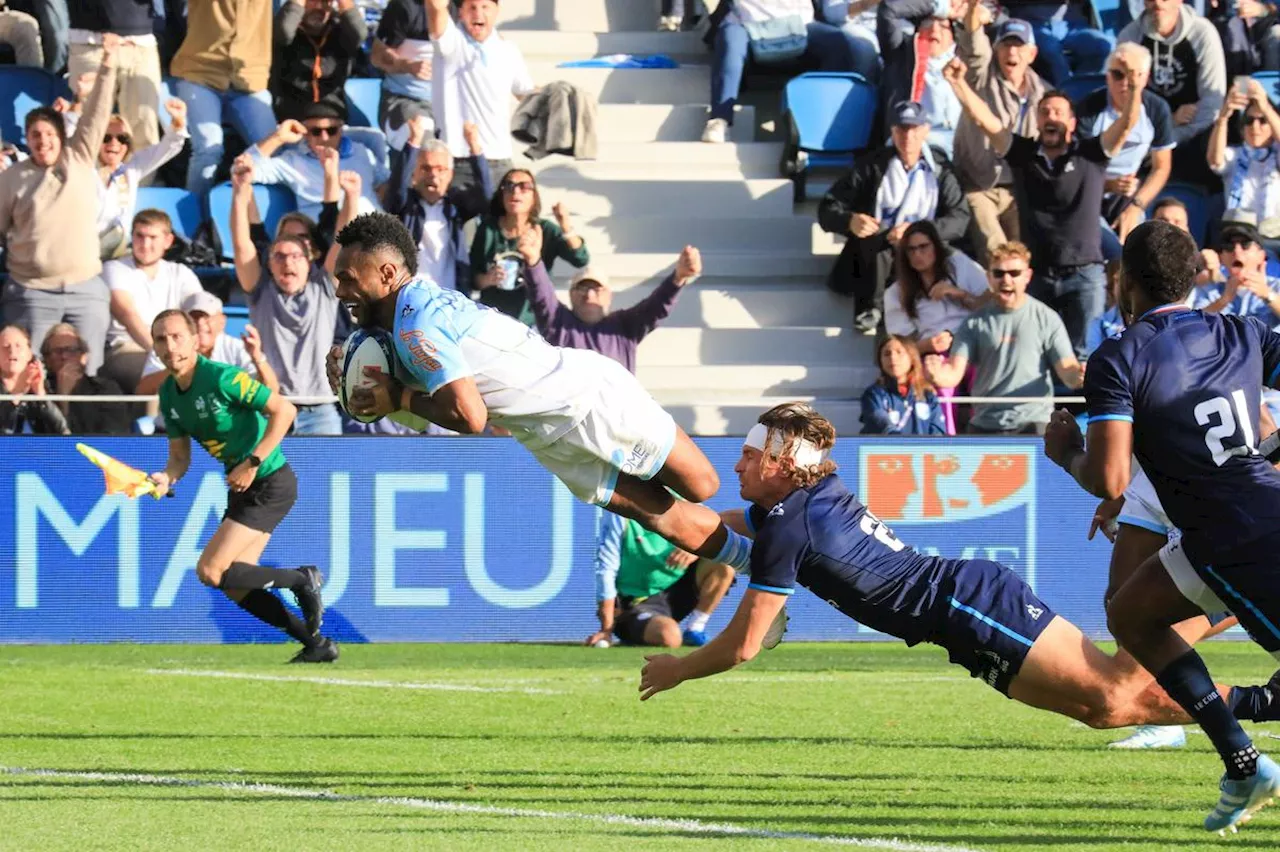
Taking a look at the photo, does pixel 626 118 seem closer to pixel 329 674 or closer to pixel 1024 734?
pixel 329 674

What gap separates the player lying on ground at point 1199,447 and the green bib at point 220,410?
6713 mm

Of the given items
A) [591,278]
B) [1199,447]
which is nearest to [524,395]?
[1199,447]

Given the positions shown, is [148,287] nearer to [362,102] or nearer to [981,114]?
[362,102]

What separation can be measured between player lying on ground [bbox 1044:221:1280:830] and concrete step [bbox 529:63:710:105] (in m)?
13.5

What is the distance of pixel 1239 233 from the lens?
15.9 meters

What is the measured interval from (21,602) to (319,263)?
142 inches

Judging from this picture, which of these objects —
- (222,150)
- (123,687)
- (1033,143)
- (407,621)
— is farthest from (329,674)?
(1033,143)

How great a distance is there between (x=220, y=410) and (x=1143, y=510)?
19.2ft

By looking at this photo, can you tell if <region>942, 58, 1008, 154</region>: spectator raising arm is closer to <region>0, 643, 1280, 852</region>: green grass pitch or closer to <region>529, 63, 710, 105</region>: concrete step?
<region>529, 63, 710, 105</region>: concrete step

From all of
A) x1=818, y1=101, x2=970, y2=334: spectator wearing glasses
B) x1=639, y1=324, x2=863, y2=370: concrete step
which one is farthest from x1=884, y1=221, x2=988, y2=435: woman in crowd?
x1=639, y1=324, x2=863, y2=370: concrete step

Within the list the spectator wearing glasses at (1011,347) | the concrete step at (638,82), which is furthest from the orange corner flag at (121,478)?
the concrete step at (638,82)

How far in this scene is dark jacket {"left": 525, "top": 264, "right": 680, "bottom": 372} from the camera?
15320 mm

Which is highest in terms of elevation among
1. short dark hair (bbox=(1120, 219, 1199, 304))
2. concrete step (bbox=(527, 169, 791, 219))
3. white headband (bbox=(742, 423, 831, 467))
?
short dark hair (bbox=(1120, 219, 1199, 304))

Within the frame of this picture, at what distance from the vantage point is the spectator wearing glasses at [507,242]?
15.9 metres
